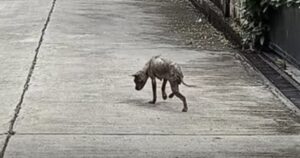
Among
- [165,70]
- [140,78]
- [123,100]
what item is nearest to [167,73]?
[165,70]

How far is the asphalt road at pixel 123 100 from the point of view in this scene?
670cm

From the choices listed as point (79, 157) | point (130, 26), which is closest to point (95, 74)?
point (79, 157)

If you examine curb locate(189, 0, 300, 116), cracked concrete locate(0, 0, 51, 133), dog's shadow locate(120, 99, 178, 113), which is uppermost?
cracked concrete locate(0, 0, 51, 133)

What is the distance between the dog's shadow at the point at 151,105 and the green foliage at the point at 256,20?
3.55 metres

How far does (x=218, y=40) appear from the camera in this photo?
12.9 m

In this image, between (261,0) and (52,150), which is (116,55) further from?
(52,150)

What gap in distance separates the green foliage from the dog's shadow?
3.55 metres

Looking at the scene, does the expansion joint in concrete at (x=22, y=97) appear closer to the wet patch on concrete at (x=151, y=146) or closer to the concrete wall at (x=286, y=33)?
the wet patch on concrete at (x=151, y=146)

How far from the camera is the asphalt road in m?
6.70

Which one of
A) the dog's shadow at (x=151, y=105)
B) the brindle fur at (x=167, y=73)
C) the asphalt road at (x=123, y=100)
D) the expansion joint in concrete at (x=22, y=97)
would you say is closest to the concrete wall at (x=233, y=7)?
the asphalt road at (x=123, y=100)

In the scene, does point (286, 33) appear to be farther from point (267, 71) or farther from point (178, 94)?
point (178, 94)

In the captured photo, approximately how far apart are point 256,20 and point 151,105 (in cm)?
398

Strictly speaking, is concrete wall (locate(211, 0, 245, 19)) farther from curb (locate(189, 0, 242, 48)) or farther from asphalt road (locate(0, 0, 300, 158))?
asphalt road (locate(0, 0, 300, 158))

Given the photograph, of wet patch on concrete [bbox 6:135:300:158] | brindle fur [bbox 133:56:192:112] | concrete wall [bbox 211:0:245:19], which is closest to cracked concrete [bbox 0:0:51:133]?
wet patch on concrete [bbox 6:135:300:158]
